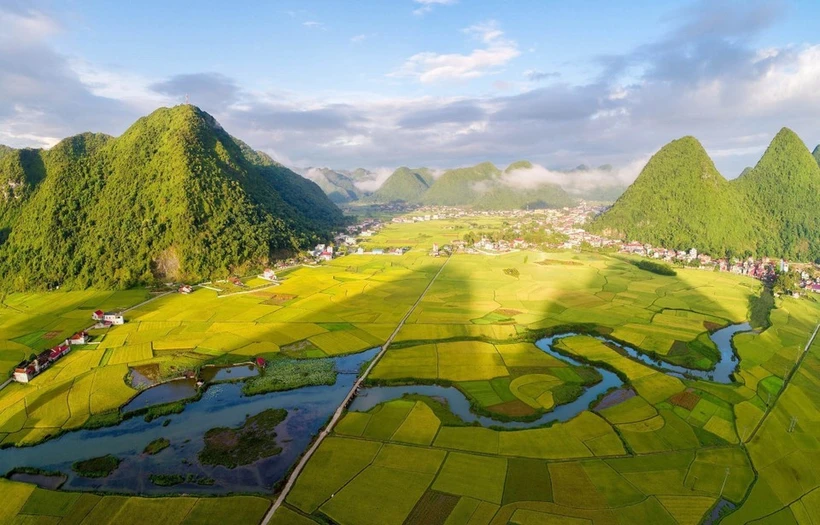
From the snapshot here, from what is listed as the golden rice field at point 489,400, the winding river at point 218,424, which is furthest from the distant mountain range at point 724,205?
the winding river at point 218,424

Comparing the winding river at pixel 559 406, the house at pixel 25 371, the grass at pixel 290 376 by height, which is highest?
the house at pixel 25 371

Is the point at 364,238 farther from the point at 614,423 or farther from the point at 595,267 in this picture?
the point at 614,423

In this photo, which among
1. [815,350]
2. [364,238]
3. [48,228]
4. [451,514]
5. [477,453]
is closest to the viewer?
[451,514]

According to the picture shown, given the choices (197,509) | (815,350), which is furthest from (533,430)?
(815,350)

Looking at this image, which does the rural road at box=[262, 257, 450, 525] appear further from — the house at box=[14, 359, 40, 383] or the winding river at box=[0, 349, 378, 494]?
the house at box=[14, 359, 40, 383]

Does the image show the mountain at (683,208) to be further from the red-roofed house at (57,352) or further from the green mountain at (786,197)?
the red-roofed house at (57,352)
